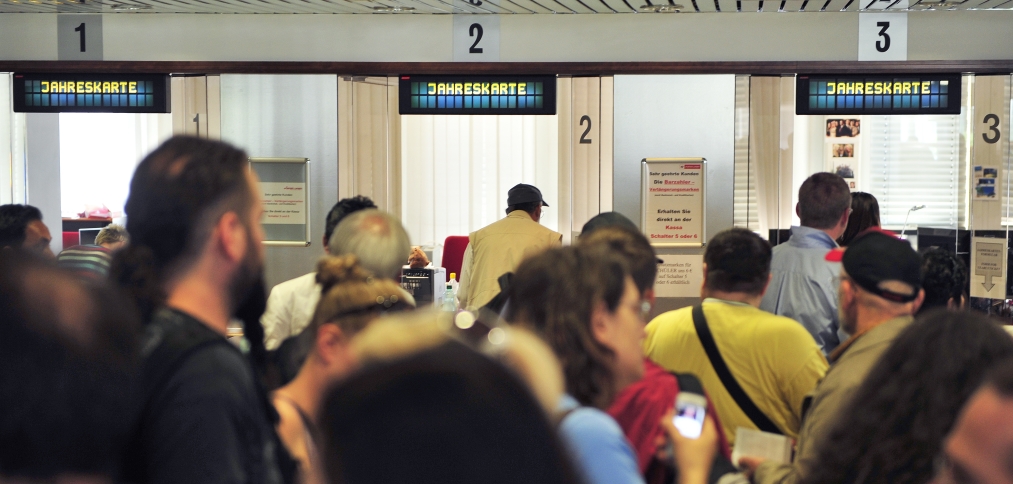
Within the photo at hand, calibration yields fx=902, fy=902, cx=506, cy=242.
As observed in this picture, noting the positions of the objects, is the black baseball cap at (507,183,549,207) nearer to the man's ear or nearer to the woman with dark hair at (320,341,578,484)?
the man's ear

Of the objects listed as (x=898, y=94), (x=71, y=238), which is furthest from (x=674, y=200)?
(x=71, y=238)

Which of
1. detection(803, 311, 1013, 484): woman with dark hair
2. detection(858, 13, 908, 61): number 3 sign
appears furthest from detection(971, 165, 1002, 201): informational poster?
detection(803, 311, 1013, 484): woman with dark hair

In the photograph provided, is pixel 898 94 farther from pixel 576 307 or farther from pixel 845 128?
pixel 576 307

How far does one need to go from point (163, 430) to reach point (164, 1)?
234 inches

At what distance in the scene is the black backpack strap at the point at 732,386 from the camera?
283cm

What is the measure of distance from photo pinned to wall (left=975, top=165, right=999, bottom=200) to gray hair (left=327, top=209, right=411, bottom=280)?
17.1 ft

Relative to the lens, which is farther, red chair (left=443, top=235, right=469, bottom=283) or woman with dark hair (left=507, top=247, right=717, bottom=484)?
red chair (left=443, top=235, right=469, bottom=283)

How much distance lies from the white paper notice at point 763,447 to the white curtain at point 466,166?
24.7 feet

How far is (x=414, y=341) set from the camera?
68cm

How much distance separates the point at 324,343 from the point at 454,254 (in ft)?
20.8

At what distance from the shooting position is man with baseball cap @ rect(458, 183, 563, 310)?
225 inches

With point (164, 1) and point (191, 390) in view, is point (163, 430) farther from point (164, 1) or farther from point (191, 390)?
point (164, 1)

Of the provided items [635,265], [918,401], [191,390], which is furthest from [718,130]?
[191,390]

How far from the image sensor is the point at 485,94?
22.2ft
